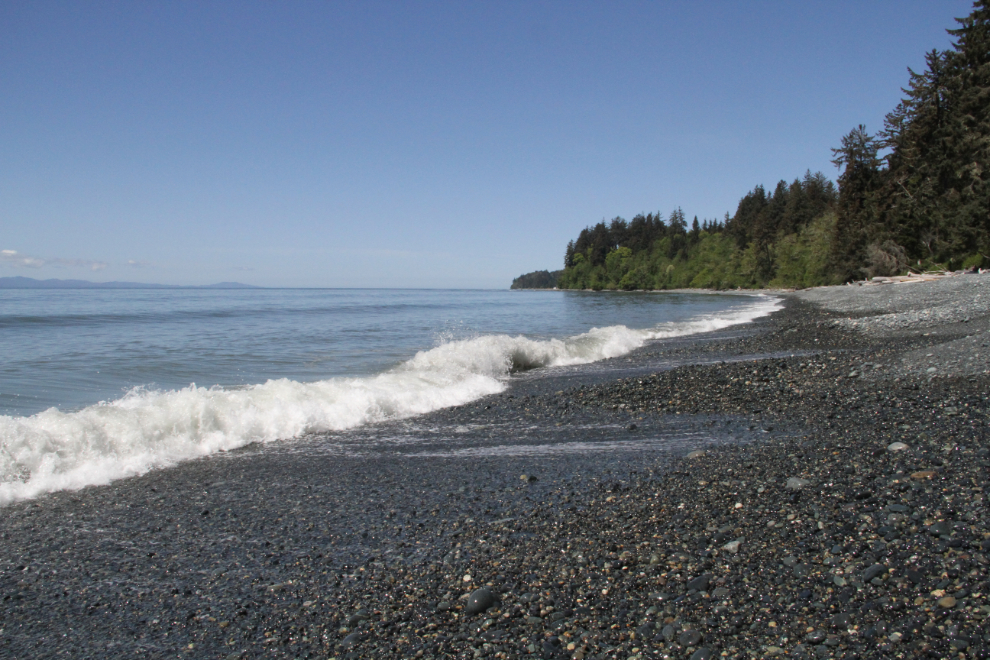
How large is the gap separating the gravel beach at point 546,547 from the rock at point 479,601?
0.01m

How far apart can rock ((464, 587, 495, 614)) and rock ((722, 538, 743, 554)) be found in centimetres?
155

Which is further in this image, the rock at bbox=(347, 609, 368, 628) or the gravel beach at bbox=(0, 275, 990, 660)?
the rock at bbox=(347, 609, 368, 628)

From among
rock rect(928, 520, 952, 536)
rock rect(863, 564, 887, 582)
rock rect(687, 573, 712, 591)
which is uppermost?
rock rect(928, 520, 952, 536)

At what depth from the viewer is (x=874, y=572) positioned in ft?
10.0

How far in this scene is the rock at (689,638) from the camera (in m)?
2.69

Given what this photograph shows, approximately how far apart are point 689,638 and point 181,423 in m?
6.78

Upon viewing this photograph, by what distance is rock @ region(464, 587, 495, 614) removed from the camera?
3.12 m

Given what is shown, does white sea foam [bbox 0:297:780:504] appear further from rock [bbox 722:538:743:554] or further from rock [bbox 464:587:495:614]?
rock [bbox 722:538:743:554]

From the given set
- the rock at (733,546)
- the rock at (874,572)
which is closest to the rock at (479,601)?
the rock at (733,546)

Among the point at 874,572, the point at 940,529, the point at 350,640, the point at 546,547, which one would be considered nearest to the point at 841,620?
the point at 874,572

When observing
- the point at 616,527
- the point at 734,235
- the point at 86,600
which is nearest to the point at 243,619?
the point at 86,600

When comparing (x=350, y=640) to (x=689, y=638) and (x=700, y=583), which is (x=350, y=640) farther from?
(x=700, y=583)

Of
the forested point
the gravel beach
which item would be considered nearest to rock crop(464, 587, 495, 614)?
the gravel beach

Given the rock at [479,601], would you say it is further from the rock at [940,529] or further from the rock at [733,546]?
the rock at [940,529]
